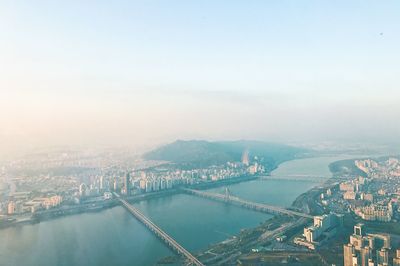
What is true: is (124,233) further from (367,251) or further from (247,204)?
(367,251)

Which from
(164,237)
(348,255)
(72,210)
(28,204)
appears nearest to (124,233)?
(164,237)

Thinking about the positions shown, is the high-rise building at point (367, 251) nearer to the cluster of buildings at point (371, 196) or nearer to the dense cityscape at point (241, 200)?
the dense cityscape at point (241, 200)

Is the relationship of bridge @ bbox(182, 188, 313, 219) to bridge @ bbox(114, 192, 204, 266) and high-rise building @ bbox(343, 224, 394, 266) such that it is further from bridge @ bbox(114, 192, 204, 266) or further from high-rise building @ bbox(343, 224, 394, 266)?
bridge @ bbox(114, 192, 204, 266)

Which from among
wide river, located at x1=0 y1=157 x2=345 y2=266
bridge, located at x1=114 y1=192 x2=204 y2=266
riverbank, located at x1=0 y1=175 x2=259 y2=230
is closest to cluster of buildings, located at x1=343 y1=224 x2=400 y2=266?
bridge, located at x1=114 y1=192 x2=204 y2=266

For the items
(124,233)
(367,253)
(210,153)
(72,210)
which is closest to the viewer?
(367,253)

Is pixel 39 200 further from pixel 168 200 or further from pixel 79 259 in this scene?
pixel 79 259

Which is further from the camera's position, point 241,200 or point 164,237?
point 241,200

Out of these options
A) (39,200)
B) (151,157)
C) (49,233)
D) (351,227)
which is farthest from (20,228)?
(151,157)
